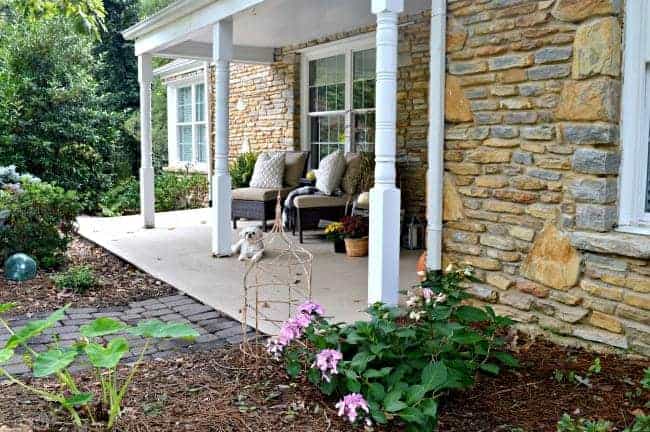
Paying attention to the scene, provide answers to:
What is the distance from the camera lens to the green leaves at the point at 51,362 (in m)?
2.30

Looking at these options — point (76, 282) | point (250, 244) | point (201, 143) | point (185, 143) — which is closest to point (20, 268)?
point (76, 282)

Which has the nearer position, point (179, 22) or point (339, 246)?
point (339, 246)

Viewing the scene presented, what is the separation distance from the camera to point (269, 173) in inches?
320

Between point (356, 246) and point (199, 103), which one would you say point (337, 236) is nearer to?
point (356, 246)

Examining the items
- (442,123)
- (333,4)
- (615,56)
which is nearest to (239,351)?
(442,123)

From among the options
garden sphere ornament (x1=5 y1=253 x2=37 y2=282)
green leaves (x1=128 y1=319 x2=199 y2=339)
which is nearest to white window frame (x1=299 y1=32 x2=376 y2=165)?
garden sphere ornament (x1=5 y1=253 x2=37 y2=282)

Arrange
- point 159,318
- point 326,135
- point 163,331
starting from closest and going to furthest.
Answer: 1. point 163,331
2. point 159,318
3. point 326,135

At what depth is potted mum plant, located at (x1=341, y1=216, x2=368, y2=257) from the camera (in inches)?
248

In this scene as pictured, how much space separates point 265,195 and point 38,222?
2649 millimetres

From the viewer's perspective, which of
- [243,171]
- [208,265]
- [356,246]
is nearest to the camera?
[208,265]

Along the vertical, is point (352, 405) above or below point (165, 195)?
below

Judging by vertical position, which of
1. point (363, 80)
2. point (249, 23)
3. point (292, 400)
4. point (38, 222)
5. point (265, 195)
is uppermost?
point (249, 23)

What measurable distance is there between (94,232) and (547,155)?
20.4 feet

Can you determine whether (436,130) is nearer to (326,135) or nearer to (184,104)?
(326,135)
